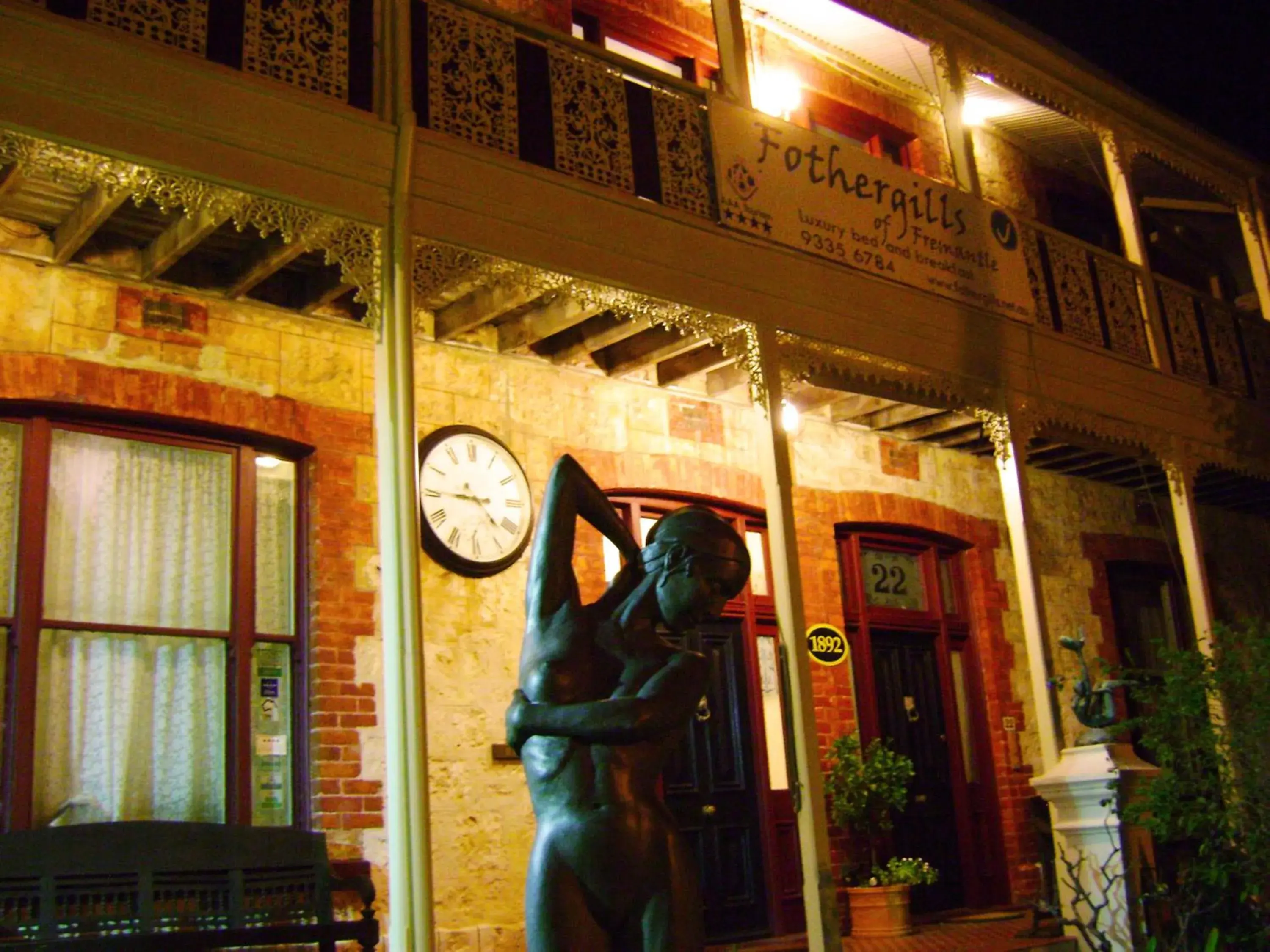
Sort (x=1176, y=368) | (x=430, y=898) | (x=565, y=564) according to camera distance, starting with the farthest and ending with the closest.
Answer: (x=1176, y=368) → (x=430, y=898) → (x=565, y=564)

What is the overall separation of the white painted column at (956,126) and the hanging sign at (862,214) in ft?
0.65

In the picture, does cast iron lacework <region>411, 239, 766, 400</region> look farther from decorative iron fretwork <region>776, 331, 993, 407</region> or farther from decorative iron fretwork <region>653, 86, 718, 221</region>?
decorative iron fretwork <region>653, 86, 718, 221</region>

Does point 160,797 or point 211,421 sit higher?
point 211,421

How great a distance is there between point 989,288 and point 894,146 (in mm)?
2881

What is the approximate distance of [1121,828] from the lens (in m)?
7.06

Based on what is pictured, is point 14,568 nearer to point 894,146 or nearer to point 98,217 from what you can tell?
point 98,217

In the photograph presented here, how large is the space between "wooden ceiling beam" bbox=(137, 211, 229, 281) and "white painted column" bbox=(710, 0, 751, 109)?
125 inches

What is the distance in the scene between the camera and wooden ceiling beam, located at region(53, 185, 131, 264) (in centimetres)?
580

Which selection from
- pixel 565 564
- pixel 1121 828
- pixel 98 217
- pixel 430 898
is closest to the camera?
pixel 565 564

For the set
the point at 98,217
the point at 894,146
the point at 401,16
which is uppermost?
the point at 894,146

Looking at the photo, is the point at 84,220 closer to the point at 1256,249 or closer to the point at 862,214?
the point at 862,214

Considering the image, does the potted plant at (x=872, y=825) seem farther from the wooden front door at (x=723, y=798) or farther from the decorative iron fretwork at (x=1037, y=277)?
the decorative iron fretwork at (x=1037, y=277)

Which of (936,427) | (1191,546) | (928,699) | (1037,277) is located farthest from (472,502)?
(1191,546)

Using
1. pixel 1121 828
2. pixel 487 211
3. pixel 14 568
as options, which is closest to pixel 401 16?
pixel 487 211
